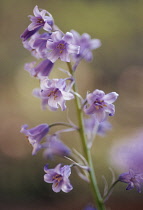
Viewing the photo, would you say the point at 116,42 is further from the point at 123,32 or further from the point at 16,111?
the point at 16,111

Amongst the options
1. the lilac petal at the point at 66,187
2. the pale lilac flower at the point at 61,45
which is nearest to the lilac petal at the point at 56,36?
the pale lilac flower at the point at 61,45

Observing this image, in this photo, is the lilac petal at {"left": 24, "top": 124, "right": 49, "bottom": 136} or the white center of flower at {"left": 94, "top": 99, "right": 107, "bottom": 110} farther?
the lilac petal at {"left": 24, "top": 124, "right": 49, "bottom": 136}

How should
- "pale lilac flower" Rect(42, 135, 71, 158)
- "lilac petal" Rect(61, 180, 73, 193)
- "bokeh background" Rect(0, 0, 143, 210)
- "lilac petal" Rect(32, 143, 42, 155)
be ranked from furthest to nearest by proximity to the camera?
"bokeh background" Rect(0, 0, 143, 210), "pale lilac flower" Rect(42, 135, 71, 158), "lilac petal" Rect(32, 143, 42, 155), "lilac petal" Rect(61, 180, 73, 193)

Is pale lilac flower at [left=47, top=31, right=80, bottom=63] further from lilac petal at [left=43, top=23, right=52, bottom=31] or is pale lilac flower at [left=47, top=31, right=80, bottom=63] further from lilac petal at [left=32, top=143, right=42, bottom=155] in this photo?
lilac petal at [left=32, top=143, right=42, bottom=155]

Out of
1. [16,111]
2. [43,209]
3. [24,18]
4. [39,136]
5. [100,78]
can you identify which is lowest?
[43,209]

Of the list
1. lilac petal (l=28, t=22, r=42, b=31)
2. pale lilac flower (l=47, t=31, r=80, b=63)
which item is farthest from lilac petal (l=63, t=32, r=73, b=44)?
lilac petal (l=28, t=22, r=42, b=31)

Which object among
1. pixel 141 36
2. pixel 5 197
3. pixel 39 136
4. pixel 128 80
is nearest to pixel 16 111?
pixel 5 197
